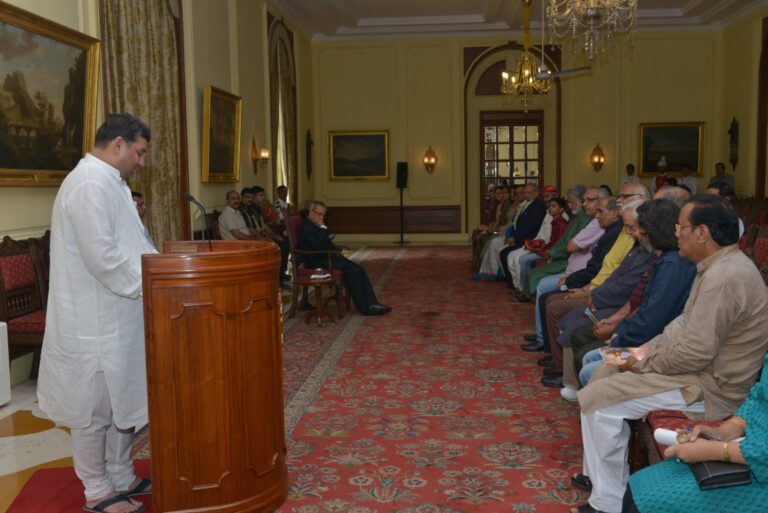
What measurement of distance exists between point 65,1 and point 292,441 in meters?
4.59

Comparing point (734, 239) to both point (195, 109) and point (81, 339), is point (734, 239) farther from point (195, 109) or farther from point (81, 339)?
point (195, 109)

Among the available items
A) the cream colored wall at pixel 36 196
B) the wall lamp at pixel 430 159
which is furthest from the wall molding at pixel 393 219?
the cream colored wall at pixel 36 196

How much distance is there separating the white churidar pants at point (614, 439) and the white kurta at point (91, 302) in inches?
80.9

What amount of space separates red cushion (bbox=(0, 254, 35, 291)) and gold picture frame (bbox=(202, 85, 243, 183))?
4205 millimetres

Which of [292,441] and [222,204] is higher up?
[222,204]

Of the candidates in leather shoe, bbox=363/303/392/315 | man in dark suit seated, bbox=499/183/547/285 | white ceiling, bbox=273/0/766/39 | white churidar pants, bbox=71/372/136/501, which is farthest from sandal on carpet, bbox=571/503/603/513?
white ceiling, bbox=273/0/766/39

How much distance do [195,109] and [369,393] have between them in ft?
18.7

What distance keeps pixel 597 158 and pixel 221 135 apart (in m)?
10.0

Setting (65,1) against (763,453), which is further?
(65,1)

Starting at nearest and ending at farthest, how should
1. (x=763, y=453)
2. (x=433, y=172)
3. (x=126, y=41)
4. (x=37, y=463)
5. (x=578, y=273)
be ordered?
1. (x=763, y=453)
2. (x=37, y=463)
3. (x=578, y=273)
4. (x=126, y=41)
5. (x=433, y=172)

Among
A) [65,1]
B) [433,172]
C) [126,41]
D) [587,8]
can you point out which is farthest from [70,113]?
[433,172]

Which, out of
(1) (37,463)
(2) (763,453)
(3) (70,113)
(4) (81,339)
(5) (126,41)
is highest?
(5) (126,41)

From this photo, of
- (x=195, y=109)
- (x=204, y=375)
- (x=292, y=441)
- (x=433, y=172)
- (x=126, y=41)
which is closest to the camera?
(x=204, y=375)

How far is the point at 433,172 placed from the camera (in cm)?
1814
